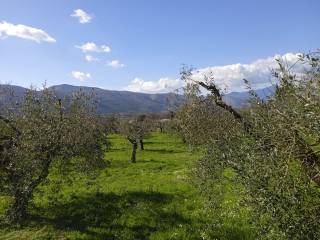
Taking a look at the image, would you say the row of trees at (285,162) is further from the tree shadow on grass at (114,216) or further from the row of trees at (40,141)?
the row of trees at (40,141)

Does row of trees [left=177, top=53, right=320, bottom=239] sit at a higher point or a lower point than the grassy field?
higher

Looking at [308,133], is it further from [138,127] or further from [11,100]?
[138,127]

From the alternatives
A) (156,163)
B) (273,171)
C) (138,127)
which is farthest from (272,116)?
(138,127)

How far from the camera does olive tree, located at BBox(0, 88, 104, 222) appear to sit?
958 inches

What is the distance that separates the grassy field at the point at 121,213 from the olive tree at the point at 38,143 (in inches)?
65.6

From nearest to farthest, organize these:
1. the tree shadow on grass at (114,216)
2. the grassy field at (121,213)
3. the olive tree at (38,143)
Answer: the grassy field at (121,213) → the tree shadow on grass at (114,216) → the olive tree at (38,143)

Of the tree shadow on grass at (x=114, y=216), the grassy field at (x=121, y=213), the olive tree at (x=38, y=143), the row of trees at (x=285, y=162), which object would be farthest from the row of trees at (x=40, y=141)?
the row of trees at (x=285, y=162)

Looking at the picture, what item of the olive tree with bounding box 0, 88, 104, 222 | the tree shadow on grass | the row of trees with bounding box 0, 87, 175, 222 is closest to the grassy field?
the tree shadow on grass

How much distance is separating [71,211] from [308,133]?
20371 mm

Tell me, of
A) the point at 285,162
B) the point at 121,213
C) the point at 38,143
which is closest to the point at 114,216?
the point at 121,213

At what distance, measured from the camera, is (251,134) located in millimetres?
14625

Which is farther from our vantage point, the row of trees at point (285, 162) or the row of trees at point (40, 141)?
the row of trees at point (40, 141)

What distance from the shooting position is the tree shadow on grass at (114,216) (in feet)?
75.7

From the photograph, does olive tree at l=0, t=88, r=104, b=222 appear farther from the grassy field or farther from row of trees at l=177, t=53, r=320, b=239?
row of trees at l=177, t=53, r=320, b=239
